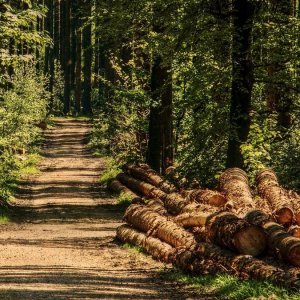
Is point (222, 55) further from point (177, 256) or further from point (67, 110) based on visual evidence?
point (67, 110)

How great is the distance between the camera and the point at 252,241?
9758mm

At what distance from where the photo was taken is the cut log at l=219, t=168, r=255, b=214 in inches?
501

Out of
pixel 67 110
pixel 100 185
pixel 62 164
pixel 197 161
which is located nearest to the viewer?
pixel 197 161

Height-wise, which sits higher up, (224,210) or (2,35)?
(2,35)

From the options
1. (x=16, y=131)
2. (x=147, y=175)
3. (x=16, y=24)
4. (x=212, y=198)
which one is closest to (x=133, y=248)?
(x=212, y=198)

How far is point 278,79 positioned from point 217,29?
6.10 feet

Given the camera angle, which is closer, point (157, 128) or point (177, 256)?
point (177, 256)

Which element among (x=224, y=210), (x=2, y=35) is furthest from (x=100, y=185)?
(x=224, y=210)

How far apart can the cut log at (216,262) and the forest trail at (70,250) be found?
32 cm

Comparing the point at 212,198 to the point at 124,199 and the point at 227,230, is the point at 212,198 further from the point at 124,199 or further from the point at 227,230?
the point at 124,199

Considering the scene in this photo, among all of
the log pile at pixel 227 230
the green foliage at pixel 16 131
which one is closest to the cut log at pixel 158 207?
the log pile at pixel 227 230

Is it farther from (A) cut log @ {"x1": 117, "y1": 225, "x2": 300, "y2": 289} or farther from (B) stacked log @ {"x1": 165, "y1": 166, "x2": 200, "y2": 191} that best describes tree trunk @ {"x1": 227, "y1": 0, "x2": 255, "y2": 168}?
(A) cut log @ {"x1": 117, "y1": 225, "x2": 300, "y2": 289}

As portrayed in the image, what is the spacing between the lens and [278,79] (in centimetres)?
→ 1584

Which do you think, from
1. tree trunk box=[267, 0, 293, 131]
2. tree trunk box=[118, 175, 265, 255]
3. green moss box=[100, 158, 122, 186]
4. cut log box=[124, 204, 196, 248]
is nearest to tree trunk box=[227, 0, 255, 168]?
tree trunk box=[267, 0, 293, 131]
